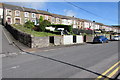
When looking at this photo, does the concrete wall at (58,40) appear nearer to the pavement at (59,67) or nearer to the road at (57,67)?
the pavement at (59,67)

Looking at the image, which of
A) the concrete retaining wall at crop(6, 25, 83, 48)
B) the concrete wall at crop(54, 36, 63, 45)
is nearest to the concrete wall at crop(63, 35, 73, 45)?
the concrete retaining wall at crop(6, 25, 83, 48)

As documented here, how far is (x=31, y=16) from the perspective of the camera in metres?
56.1

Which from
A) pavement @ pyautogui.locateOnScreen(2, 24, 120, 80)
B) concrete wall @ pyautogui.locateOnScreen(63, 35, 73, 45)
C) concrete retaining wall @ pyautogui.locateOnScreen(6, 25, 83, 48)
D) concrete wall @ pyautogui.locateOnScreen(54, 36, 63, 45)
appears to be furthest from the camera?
concrete wall @ pyautogui.locateOnScreen(63, 35, 73, 45)

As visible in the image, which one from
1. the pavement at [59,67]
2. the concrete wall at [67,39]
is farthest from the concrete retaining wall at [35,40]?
the pavement at [59,67]

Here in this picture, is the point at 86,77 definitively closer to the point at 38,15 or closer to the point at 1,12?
Answer: the point at 1,12

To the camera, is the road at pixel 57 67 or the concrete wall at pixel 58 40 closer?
the road at pixel 57 67

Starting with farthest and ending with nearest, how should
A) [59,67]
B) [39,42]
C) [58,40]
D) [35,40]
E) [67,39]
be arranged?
[67,39]
[58,40]
[39,42]
[35,40]
[59,67]

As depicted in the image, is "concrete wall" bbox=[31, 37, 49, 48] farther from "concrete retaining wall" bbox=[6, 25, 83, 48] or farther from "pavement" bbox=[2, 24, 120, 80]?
"pavement" bbox=[2, 24, 120, 80]

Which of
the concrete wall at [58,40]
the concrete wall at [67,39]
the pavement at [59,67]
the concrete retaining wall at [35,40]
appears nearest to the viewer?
the pavement at [59,67]

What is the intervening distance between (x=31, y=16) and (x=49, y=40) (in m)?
38.6

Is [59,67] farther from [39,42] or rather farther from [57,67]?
[39,42]

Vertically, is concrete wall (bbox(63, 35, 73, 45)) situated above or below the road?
above

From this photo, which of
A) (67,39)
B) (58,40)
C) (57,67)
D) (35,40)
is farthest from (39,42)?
(57,67)

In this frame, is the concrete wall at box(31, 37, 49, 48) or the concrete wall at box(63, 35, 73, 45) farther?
the concrete wall at box(63, 35, 73, 45)
